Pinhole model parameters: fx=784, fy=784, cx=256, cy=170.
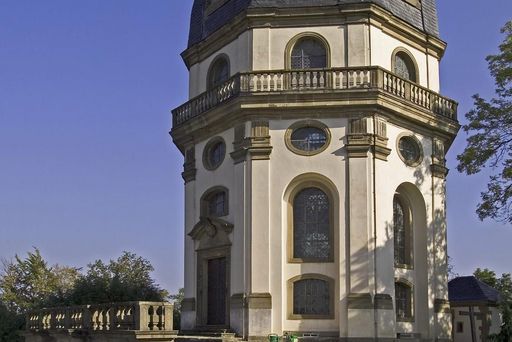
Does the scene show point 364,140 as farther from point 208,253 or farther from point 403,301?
point 208,253

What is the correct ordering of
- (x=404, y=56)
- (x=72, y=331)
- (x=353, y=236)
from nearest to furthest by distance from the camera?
(x=72, y=331) < (x=353, y=236) < (x=404, y=56)

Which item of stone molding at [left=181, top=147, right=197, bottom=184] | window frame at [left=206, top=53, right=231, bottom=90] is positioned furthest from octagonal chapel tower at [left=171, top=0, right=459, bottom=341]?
stone molding at [left=181, top=147, right=197, bottom=184]

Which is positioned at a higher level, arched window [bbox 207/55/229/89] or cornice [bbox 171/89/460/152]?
arched window [bbox 207/55/229/89]

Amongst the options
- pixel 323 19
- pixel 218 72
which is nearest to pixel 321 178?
pixel 323 19

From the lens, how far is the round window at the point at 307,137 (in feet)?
88.1

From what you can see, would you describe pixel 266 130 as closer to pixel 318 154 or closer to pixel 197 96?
pixel 318 154

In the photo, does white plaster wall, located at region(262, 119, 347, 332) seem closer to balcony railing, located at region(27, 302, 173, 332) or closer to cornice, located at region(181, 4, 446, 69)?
cornice, located at region(181, 4, 446, 69)

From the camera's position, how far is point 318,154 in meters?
26.8

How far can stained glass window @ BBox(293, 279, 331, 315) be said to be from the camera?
26219 mm

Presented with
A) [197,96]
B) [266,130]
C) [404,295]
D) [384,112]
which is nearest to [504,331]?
[404,295]

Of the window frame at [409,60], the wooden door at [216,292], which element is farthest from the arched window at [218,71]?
the wooden door at [216,292]

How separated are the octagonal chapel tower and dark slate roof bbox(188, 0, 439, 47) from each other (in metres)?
0.11

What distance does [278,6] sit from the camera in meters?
28.2

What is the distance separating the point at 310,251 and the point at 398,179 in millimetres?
4060
